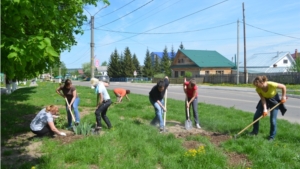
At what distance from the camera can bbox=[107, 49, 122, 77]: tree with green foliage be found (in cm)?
7121

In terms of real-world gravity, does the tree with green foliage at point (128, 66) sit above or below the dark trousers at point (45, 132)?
above

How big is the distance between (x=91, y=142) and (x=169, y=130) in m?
2.33

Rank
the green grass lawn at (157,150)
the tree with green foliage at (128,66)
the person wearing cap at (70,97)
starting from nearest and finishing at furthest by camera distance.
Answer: the green grass lawn at (157,150) → the person wearing cap at (70,97) → the tree with green foliage at (128,66)

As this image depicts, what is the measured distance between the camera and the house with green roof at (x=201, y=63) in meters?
46.1

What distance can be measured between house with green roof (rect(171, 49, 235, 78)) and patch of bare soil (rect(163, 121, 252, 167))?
37111 mm

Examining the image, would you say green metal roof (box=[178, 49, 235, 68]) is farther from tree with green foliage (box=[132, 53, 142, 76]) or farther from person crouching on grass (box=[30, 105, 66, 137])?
person crouching on grass (box=[30, 105, 66, 137])

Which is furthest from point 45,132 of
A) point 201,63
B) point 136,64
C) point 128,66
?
point 136,64

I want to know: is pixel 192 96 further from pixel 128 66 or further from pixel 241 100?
pixel 128 66

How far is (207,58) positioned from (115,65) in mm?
30423

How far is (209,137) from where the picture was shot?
6.20 meters

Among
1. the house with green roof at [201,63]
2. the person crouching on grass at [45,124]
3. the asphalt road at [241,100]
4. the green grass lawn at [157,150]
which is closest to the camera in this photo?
the green grass lawn at [157,150]

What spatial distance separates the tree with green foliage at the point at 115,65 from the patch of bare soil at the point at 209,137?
64.1 m

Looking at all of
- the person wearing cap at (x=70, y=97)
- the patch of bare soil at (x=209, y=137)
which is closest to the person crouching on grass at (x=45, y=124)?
the person wearing cap at (x=70, y=97)

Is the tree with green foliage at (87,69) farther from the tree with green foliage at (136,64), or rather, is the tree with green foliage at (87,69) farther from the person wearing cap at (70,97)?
the person wearing cap at (70,97)
